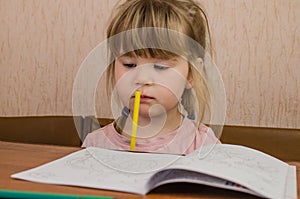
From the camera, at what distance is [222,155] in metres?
0.75

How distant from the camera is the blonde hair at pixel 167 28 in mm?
1164

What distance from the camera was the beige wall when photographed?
5.22 ft

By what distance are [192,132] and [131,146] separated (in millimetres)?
217

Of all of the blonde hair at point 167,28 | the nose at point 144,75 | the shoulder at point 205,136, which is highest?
the blonde hair at point 167,28

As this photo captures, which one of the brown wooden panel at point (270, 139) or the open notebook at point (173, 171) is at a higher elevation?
the brown wooden panel at point (270, 139)

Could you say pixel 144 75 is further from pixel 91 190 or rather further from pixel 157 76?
pixel 91 190

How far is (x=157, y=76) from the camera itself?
3.73 feet

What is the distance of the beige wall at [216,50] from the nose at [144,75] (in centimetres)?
54

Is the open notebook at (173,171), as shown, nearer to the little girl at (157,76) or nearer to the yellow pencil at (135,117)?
the yellow pencil at (135,117)

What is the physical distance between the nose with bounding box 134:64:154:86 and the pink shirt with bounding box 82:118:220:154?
146 mm

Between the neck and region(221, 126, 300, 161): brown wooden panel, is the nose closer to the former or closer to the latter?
the neck

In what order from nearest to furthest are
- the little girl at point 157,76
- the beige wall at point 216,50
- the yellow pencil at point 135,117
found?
the yellow pencil at point 135,117 → the little girl at point 157,76 → the beige wall at point 216,50

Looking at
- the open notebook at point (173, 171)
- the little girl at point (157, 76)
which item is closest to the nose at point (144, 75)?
the little girl at point (157, 76)

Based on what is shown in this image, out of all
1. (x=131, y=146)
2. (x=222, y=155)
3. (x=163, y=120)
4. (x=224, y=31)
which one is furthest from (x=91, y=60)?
(x=222, y=155)
